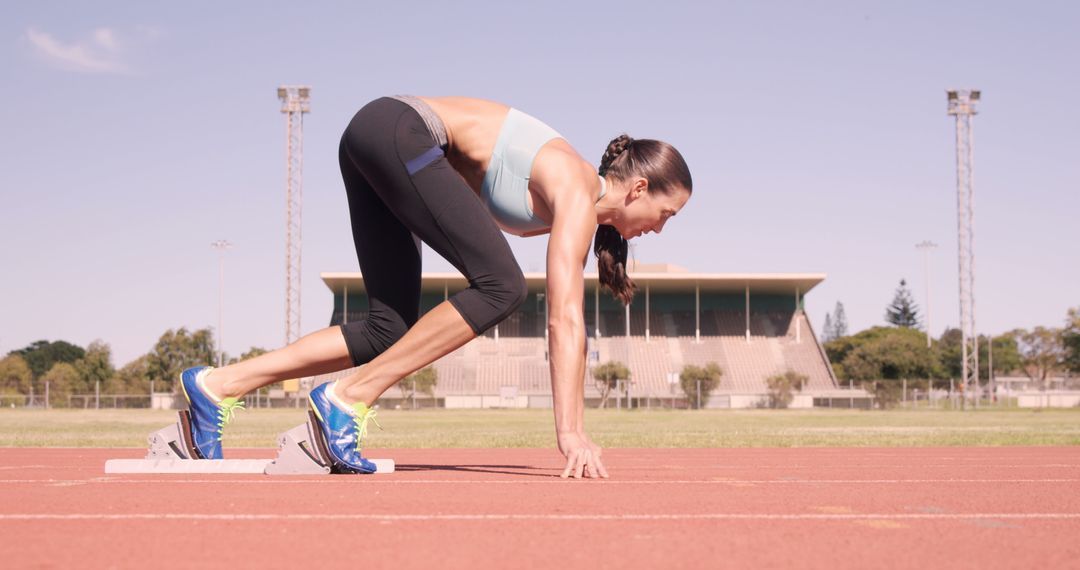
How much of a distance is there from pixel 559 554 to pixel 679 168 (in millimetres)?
2311

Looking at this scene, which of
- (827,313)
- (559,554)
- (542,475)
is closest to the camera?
(559,554)

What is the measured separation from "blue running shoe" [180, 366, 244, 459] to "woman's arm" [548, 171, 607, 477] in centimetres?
149

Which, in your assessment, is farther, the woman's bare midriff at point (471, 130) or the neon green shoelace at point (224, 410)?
the neon green shoelace at point (224, 410)

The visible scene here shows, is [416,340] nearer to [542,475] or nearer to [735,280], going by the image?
[542,475]

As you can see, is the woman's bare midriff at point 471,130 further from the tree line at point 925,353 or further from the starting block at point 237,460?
the tree line at point 925,353

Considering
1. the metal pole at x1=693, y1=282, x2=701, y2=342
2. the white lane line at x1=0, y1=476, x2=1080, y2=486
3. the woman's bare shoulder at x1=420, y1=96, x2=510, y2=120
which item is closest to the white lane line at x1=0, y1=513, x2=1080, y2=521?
the white lane line at x1=0, y1=476, x2=1080, y2=486

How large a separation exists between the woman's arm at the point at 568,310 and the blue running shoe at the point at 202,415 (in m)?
1.49

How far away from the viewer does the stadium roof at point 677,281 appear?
62031 millimetres

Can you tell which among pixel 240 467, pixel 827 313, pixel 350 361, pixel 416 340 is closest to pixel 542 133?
pixel 416 340

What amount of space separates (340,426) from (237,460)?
51cm

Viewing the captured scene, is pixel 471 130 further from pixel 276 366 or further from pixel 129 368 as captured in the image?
pixel 129 368

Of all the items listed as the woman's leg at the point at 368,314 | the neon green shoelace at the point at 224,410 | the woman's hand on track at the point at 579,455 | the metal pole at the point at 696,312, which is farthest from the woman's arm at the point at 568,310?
the metal pole at the point at 696,312

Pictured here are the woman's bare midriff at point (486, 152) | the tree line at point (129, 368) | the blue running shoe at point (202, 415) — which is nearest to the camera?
the woman's bare midriff at point (486, 152)

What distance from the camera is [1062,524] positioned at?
9.04 feet
